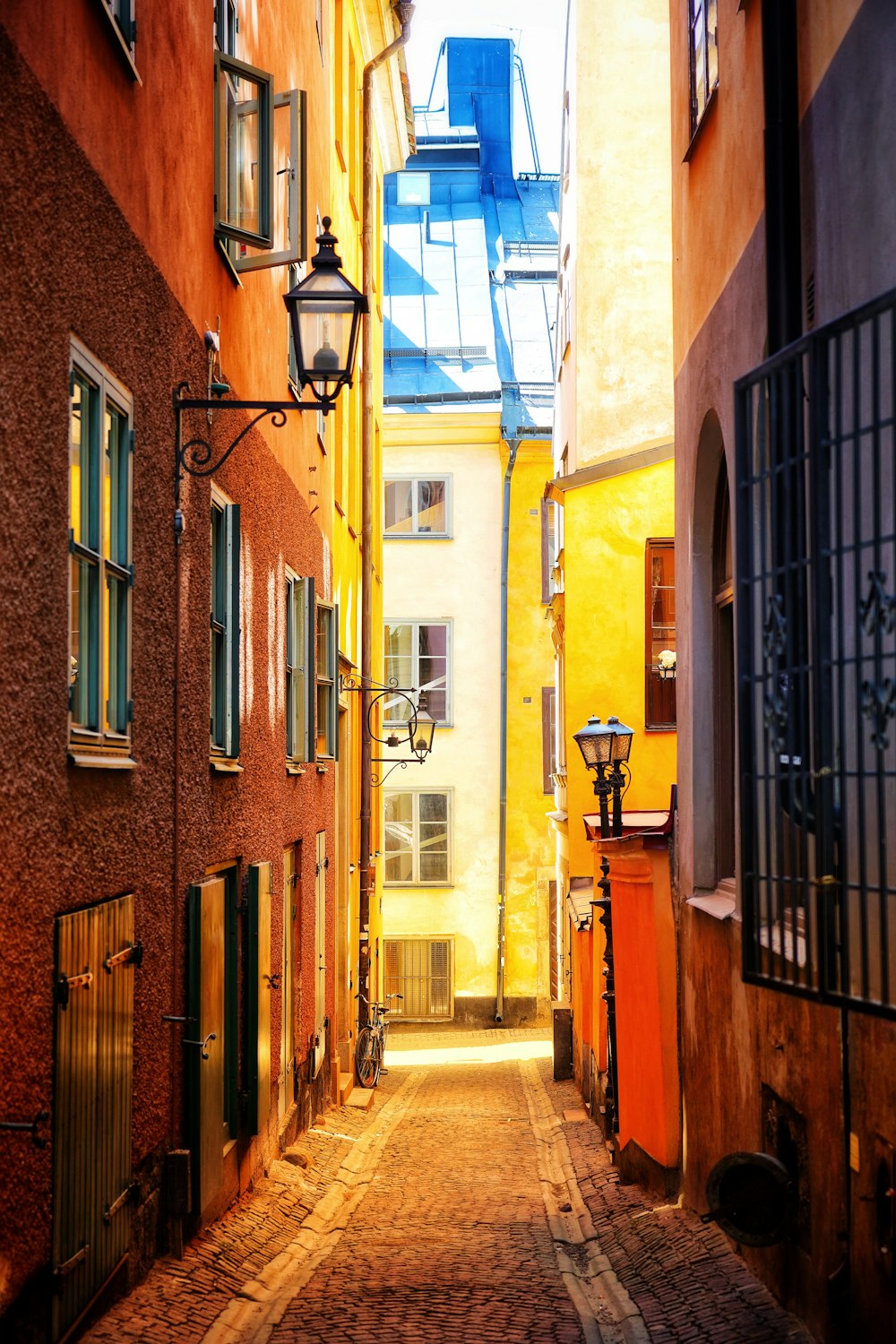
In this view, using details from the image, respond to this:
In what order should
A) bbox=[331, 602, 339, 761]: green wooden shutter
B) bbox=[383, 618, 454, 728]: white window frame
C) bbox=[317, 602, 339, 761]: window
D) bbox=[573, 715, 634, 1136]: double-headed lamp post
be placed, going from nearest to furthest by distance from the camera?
bbox=[573, 715, 634, 1136]: double-headed lamp post → bbox=[317, 602, 339, 761]: window → bbox=[331, 602, 339, 761]: green wooden shutter → bbox=[383, 618, 454, 728]: white window frame

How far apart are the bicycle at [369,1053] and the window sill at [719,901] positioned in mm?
10119

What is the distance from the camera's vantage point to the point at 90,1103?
21.0 feet

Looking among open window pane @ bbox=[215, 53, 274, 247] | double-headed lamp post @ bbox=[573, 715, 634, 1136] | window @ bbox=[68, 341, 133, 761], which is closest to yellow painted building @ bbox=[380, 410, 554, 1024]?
double-headed lamp post @ bbox=[573, 715, 634, 1136]

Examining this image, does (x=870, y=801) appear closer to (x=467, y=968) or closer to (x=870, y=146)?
(x=870, y=146)

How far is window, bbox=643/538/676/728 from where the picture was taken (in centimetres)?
1962

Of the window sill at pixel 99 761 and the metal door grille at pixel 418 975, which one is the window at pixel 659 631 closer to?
the metal door grille at pixel 418 975

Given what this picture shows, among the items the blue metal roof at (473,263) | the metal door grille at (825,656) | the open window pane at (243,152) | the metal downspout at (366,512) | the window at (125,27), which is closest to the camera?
the metal door grille at (825,656)

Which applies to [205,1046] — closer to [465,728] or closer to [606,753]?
[606,753]

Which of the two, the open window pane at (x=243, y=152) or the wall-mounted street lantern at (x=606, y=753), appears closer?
the open window pane at (x=243, y=152)

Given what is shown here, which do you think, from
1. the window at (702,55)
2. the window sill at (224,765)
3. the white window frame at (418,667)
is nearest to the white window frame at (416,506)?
the white window frame at (418,667)

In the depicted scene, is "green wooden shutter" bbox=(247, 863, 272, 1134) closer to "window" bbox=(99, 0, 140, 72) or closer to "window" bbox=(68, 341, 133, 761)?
"window" bbox=(68, 341, 133, 761)

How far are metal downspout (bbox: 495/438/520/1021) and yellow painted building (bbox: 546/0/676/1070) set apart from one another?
8440 millimetres

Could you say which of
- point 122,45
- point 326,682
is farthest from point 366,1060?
point 122,45

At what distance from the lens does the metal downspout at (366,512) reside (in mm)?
20766
